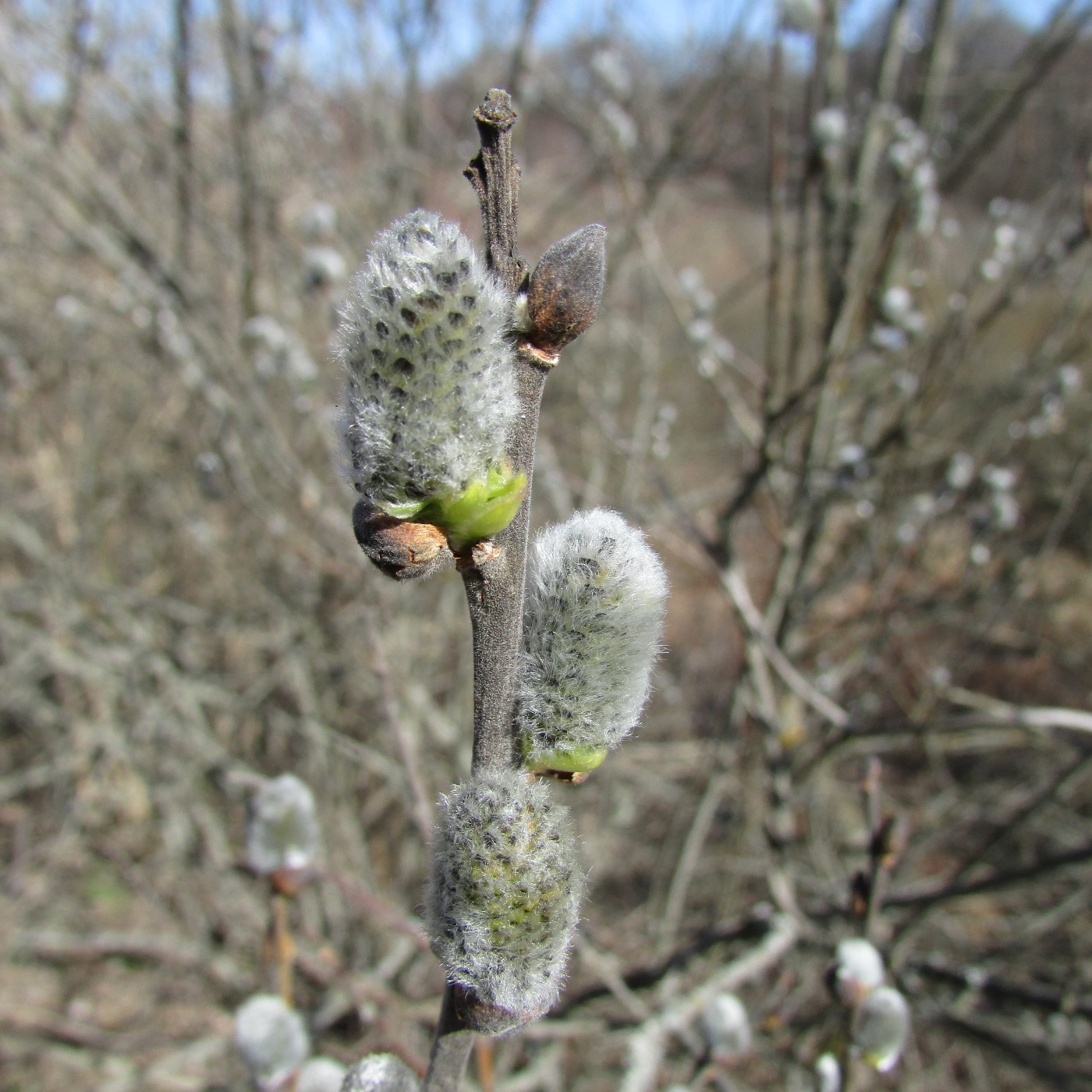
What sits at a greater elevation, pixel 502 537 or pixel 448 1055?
pixel 502 537

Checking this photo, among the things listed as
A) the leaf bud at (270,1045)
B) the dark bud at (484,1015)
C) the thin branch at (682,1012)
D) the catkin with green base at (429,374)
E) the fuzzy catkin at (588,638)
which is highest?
the catkin with green base at (429,374)

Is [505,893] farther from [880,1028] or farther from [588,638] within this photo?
[880,1028]

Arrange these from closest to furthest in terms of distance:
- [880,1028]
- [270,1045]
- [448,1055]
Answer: [448,1055]
[880,1028]
[270,1045]

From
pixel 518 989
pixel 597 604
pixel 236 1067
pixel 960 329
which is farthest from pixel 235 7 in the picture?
pixel 236 1067

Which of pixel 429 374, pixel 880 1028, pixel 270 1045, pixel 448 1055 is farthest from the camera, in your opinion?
pixel 270 1045

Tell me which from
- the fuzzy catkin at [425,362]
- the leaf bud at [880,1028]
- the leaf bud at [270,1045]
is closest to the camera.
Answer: the fuzzy catkin at [425,362]

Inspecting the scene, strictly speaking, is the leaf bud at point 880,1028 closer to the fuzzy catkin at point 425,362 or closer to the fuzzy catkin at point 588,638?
the fuzzy catkin at point 588,638

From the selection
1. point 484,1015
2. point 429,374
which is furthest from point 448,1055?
point 429,374

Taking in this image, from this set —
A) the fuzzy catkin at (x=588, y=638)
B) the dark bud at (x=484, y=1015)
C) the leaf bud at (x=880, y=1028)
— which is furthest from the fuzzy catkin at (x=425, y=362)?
the leaf bud at (x=880, y=1028)
